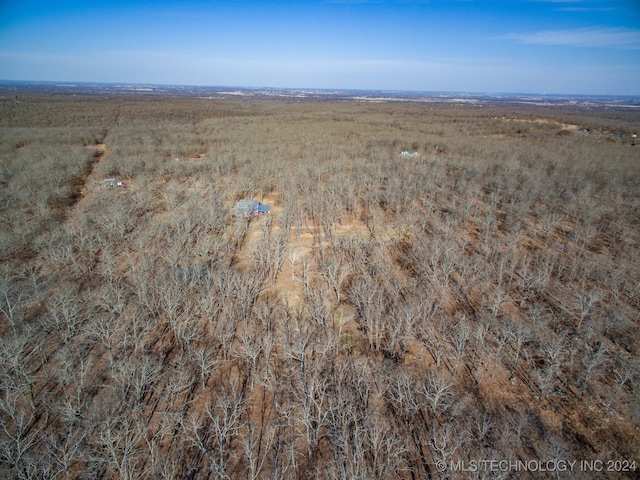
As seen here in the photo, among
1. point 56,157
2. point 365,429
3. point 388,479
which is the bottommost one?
point 388,479

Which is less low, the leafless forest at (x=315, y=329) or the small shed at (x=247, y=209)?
the small shed at (x=247, y=209)

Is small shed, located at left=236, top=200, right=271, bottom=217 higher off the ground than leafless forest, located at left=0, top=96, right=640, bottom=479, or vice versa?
small shed, located at left=236, top=200, right=271, bottom=217

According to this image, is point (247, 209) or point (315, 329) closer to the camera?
point (315, 329)

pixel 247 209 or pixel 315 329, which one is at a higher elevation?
pixel 247 209

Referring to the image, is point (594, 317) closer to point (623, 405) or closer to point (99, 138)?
point (623, 405)

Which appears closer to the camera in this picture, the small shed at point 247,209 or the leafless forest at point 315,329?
the leafless forest at point 315,329

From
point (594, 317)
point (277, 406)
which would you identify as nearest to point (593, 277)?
point (594, 317)

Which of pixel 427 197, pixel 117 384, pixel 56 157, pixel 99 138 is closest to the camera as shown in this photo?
pixel 117 384

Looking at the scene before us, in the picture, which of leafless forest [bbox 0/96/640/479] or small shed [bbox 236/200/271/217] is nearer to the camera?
leafless forest [bbox 0/96/640/479]
